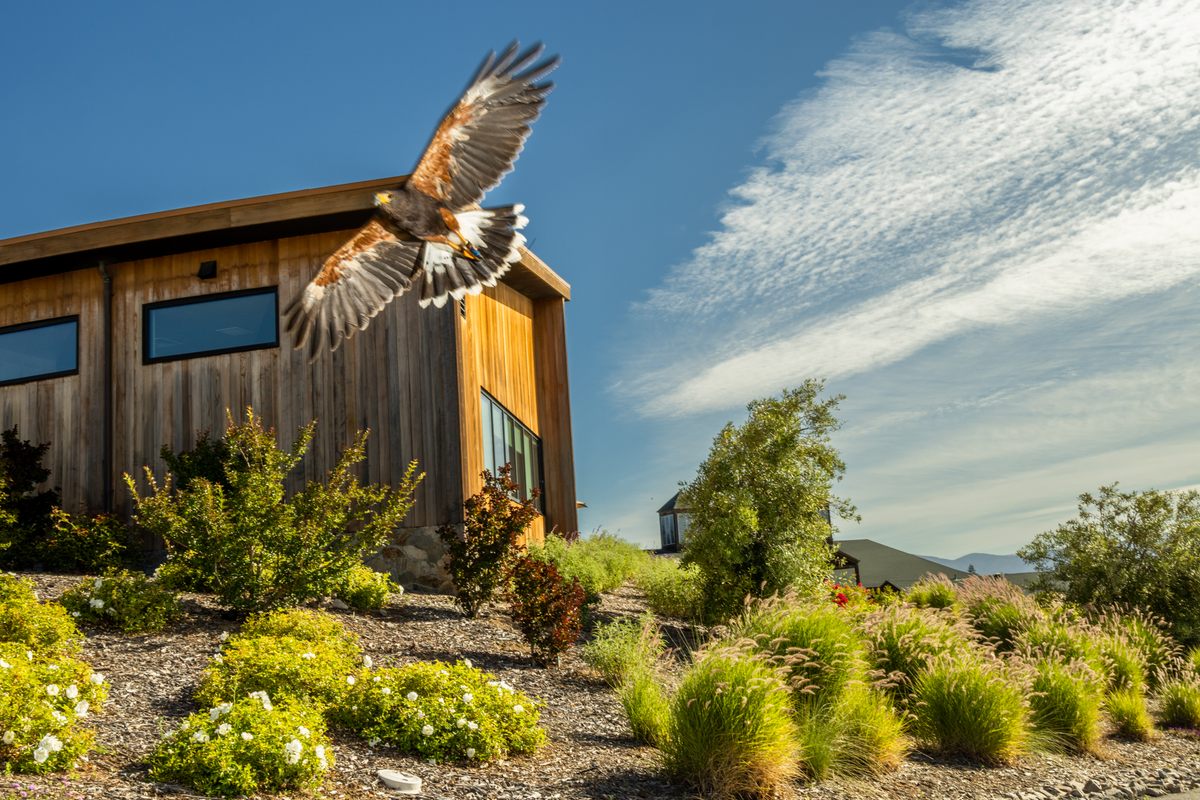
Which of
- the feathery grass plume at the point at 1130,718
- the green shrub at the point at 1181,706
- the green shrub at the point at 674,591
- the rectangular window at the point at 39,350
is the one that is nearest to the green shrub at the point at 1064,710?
the feathery grass plume at the point at 1130,718

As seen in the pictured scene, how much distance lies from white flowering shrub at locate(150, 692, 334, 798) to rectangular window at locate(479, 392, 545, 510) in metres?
7.21

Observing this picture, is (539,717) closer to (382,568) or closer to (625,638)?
(625,638)

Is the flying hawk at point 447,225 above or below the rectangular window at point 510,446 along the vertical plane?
above

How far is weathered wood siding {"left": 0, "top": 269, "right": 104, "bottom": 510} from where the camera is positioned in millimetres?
13227

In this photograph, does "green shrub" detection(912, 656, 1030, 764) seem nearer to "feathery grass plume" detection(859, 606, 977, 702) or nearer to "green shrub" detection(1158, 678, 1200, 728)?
"feathery grass plume" detection(859, 606, 977, 702)

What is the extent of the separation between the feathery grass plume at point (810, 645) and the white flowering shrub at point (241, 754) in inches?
115

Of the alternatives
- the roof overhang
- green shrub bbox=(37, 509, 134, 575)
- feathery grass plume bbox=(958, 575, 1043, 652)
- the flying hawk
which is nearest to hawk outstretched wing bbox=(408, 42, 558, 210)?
the flying hawk

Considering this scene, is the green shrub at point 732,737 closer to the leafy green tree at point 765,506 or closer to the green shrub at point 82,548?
the leafy green tree at point 765,506

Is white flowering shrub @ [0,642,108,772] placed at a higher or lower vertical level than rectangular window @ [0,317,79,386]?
lower

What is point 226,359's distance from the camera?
1283 centimetres

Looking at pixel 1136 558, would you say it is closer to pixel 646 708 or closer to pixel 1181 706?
pixel 1181 706

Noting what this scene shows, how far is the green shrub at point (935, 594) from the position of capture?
14.0 meters

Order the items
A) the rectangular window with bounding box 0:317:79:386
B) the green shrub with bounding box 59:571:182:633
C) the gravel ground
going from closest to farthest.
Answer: the gravel ground
the green shrub with bounding box 59:571:182:633
the rectangular window with bounding box 0:317:79:386

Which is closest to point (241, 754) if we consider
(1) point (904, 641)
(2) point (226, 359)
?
(1) point (904, 641)
